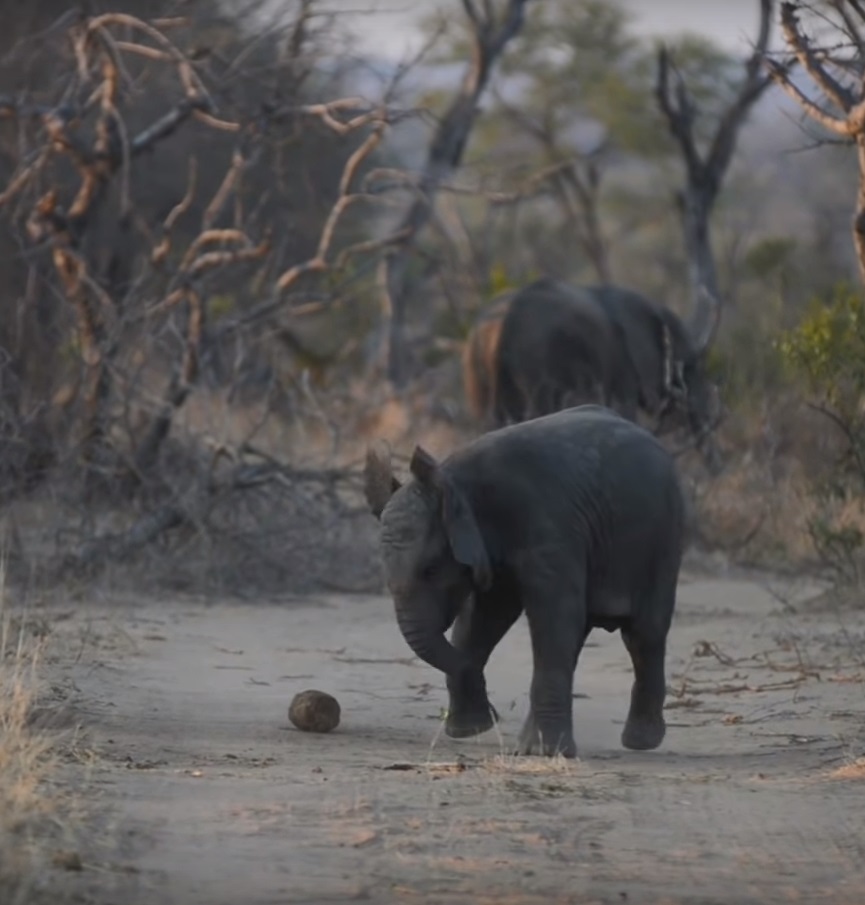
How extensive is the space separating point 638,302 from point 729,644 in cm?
775

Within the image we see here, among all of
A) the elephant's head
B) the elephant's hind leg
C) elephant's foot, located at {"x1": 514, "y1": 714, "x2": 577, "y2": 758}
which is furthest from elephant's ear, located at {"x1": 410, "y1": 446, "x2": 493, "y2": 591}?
the elephant's hind leg

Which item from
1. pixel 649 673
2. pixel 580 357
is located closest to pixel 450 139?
pixel 580 357

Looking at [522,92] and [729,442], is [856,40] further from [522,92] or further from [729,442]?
[522,92]

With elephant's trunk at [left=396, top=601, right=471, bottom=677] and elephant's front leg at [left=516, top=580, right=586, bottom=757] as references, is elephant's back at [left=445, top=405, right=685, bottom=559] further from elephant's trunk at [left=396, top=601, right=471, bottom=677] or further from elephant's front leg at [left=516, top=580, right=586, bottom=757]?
elephant's trunk at [left=396, top=601, right=471, bottom=677]

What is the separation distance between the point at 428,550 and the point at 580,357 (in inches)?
386

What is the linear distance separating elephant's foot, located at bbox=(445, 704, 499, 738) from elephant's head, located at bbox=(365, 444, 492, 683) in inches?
18.6

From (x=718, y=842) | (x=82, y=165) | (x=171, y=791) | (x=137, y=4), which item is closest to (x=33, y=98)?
(x=82, y=165)

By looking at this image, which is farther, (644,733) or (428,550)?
(644,733)

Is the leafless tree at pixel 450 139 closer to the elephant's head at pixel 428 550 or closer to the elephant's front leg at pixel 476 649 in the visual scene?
the elephant's front leg at pixel 476 649

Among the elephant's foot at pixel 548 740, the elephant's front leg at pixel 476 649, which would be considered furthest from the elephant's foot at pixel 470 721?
the elephant's foot at pixel 548 740

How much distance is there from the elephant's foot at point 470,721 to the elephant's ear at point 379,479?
79 cm

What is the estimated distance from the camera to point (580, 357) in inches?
674

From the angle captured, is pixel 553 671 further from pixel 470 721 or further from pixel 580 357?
pixel 580 357

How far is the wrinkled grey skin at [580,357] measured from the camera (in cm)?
1648
